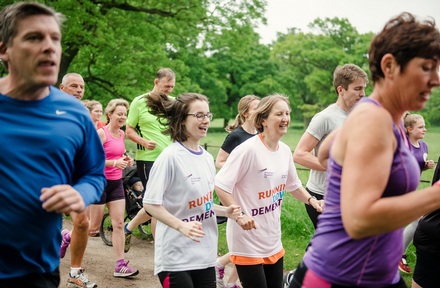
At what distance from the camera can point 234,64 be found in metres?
62.8

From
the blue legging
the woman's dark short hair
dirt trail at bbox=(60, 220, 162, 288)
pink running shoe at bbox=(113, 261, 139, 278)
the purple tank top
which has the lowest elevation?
dirt trail at bbox=(60, 220, 162, 288)

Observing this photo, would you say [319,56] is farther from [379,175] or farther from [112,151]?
[379,175]

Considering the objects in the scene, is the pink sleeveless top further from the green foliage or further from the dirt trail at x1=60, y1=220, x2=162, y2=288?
the green foliage

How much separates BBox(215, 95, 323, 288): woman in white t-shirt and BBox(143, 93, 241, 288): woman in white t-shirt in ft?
1.17

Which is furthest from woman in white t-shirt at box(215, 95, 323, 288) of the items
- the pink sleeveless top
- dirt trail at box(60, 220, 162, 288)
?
the pink sleeveless top

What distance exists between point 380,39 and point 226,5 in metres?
20.5

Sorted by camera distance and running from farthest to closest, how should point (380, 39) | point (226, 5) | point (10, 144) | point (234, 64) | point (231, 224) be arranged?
point (234, 64), point (226, 5), point (231, 224), point (10, 144), point (380, 39)

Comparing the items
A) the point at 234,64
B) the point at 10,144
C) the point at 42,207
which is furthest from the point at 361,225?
the point at 234,64

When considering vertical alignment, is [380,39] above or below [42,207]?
above

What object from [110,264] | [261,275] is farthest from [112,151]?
[261,275]

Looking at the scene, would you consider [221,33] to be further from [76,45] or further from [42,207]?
[42,207]

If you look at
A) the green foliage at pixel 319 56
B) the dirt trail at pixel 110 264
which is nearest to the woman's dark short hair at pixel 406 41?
the dirt trail at pixel 110 264

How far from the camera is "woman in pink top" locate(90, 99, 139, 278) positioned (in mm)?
6758

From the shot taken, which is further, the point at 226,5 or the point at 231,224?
the point at 226,5
